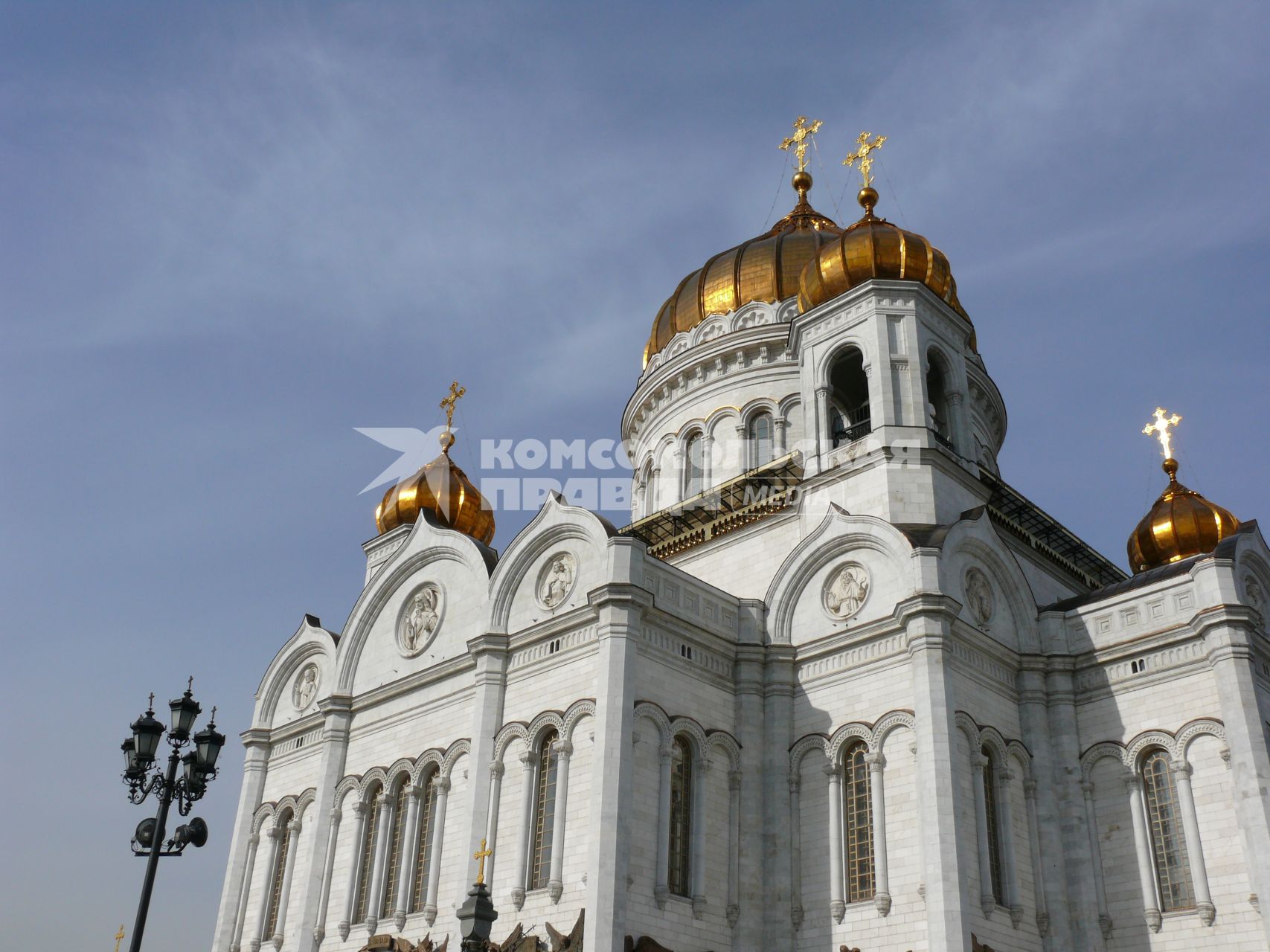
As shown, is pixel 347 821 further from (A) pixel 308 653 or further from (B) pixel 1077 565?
(B) pixel 1077 565

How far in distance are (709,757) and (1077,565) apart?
9.36m

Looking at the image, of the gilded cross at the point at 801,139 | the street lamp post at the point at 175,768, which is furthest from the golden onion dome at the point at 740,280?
the street lamp post at the point at 175,768

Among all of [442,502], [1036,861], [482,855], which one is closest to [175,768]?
[482,855]

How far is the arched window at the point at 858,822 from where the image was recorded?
1723 centimetres

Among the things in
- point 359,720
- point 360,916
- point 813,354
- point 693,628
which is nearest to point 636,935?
point 693,628

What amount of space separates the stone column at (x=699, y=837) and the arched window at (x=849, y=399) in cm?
708

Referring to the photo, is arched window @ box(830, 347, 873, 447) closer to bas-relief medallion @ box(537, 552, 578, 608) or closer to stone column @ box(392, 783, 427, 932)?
bas-relief medallion @ box(537, 552, 578, 608)

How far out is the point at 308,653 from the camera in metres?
24.1

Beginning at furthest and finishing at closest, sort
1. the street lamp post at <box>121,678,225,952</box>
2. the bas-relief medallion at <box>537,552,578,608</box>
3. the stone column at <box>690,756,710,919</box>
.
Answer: the bas-relief medallion at <box>537,552,578,608</box>
the stone column at <box>690,756,710,919</box>
the street lamp post at <box>121,678,225,952</box>

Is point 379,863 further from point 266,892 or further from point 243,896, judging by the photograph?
point 243,896

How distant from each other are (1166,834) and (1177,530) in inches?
257

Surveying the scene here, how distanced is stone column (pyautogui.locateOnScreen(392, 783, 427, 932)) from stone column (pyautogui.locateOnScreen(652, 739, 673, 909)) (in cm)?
456

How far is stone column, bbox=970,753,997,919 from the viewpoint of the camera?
16719mm

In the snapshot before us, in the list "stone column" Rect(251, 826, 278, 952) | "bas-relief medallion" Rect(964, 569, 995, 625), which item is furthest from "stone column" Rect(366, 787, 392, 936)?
"bas-relief medallion" Rect(964, 569, 995, 625)
